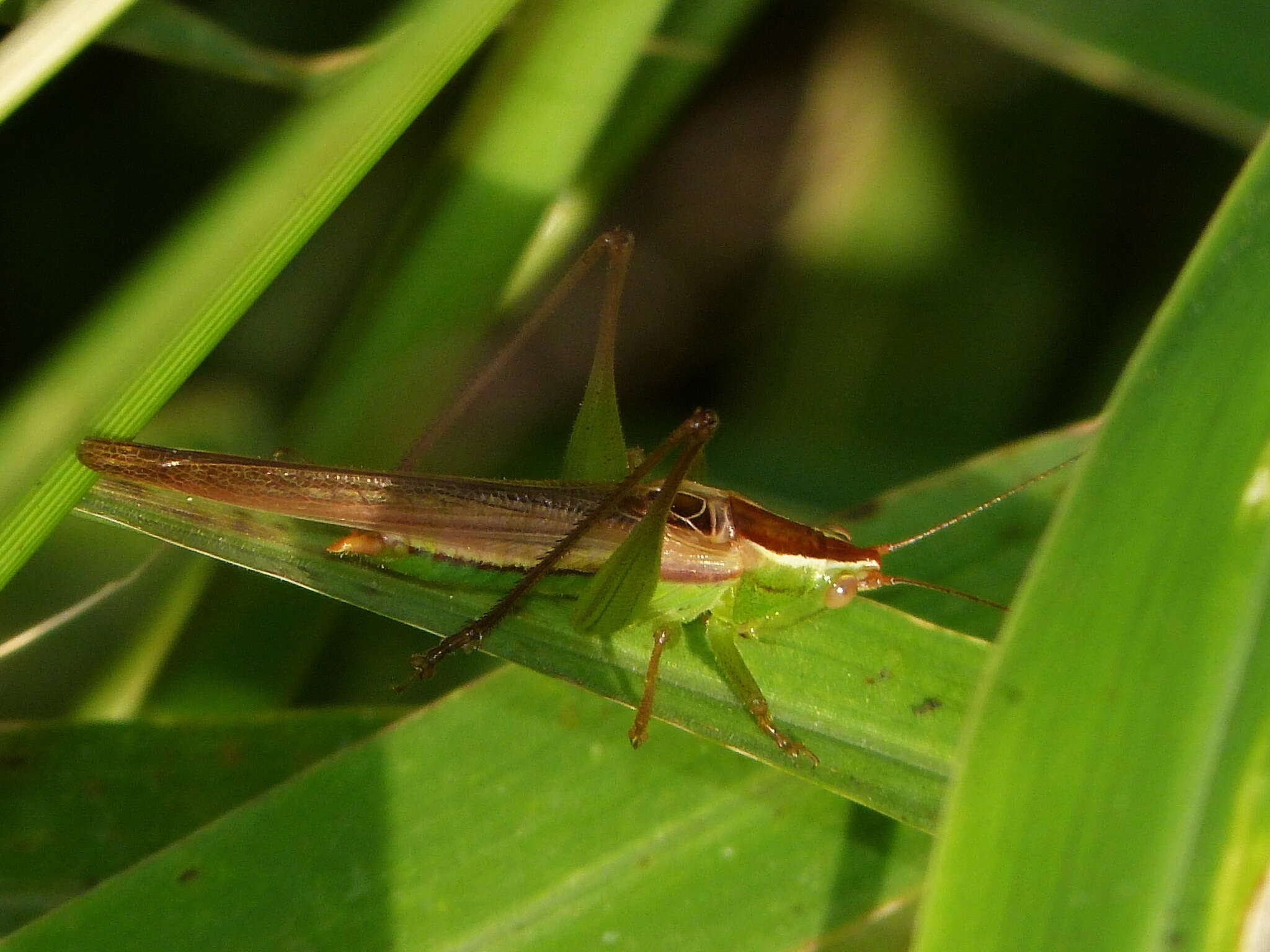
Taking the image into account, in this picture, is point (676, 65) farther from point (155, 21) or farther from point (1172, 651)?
point (1172, 651)

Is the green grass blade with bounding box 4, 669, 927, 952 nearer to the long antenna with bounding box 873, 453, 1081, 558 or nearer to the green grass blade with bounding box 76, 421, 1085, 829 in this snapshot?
the green grass blade with bounding box 76, 421, 1085, 829

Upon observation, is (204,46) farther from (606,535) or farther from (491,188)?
(606,535)

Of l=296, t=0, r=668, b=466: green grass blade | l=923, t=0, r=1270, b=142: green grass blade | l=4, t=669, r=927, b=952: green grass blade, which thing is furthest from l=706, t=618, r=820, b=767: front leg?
l=923, t=0, r=1270, b=142: green grass blade

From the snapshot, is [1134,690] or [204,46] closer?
[1134,690]

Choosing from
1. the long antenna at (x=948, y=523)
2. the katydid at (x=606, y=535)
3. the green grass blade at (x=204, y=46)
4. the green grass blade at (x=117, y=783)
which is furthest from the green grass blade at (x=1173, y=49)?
the green grass blade at (x=117, y=783)

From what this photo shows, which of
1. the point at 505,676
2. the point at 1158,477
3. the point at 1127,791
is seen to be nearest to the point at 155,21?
the point at 505,676

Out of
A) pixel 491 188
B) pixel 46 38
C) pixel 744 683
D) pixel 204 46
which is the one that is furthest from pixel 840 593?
pixel 204 46

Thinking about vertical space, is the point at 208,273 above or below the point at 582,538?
below
